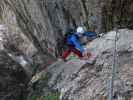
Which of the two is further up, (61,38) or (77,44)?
(61,38)

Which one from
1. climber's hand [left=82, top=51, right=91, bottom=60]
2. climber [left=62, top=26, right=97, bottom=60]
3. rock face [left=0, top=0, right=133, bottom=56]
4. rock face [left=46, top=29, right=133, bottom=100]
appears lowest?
rock face [left=46, top=29, right=133, bottom=100]

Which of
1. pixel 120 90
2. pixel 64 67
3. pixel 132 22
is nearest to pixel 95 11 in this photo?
pixel 132 22

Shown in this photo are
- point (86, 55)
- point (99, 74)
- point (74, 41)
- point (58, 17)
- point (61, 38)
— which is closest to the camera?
point (99, 74)

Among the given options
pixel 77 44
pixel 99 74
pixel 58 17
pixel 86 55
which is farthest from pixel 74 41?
pixel 58 17

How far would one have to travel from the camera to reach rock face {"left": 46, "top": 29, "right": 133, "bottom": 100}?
6633mm

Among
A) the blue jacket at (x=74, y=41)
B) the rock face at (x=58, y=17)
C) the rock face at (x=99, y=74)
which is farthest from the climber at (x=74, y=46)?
the rock face at (x=58, y=17)

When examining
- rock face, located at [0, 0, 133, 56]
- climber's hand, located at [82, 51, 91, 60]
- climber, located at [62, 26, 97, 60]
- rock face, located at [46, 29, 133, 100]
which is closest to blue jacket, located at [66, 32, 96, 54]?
climber, located at [62, 26, 97, 60]

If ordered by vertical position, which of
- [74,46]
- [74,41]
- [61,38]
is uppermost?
[61,38]

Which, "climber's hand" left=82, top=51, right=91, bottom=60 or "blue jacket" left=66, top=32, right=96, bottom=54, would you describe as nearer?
"climber's hand" left=82, top=51, right=91, bottom=60

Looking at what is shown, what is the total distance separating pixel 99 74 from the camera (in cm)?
715

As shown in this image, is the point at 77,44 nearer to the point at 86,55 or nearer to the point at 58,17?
the point at 86,55

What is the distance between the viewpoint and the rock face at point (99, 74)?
6633mm

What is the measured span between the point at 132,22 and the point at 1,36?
17.9 ft

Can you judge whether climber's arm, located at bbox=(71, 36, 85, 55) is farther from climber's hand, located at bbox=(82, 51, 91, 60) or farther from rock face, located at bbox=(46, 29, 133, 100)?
rock face, located at bbox=(46, 29, 133, 100)
